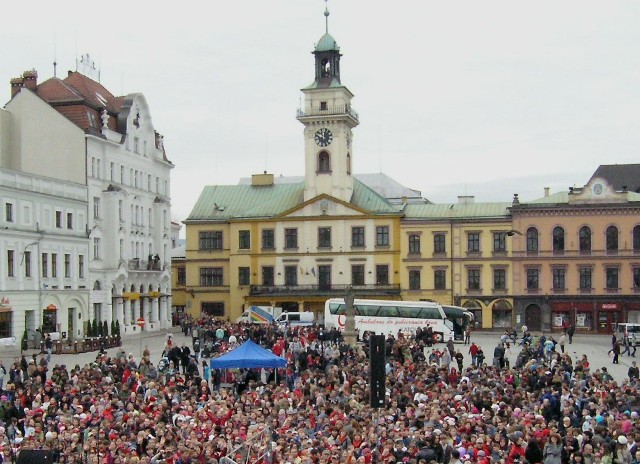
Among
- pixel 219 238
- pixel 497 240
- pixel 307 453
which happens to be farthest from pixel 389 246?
pixel 307 453

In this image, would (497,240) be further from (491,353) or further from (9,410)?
(9,410)

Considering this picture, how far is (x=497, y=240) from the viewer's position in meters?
68.2

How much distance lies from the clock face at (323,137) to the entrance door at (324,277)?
29.3 ft

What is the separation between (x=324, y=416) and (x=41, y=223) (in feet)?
111

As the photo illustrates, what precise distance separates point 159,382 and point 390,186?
78982 mm

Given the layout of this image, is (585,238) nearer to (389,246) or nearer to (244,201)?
(389,246)

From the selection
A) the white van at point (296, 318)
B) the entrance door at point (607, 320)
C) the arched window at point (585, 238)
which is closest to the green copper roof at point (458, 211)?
the arched window at point (585, 238)

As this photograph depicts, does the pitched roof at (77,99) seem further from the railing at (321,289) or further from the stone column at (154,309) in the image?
the railing at (321,289)

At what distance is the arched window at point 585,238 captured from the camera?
217 feet

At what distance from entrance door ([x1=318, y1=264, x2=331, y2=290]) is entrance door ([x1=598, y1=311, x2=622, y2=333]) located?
18884mm

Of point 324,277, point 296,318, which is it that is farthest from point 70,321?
point 324,277

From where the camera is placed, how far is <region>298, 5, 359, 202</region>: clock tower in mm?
71750

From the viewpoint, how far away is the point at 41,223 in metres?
53.3

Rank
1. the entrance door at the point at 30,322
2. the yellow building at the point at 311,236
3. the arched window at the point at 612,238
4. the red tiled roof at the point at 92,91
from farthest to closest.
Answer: the yellow building at the point at 311,236
the arched window at the point at 612,238
the red tiled roof at the point at 92,91
the entrance door at the point at 30,322
